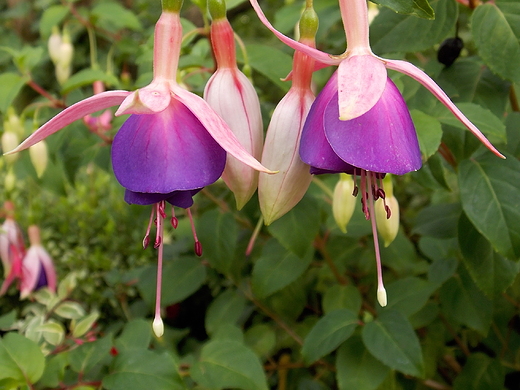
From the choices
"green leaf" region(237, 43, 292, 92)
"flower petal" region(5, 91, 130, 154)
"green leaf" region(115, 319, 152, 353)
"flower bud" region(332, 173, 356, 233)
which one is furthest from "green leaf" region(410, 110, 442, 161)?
"green leaf" region(115, 319, 152, 353)

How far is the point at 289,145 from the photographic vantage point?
0.44 meters

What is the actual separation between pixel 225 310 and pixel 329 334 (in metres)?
0.40

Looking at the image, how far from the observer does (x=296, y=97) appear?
458 mm

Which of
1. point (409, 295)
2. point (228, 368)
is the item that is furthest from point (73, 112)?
point (409, 295)

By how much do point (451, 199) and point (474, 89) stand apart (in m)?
0.59

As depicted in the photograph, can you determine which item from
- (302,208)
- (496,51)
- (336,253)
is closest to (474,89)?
(496,51)

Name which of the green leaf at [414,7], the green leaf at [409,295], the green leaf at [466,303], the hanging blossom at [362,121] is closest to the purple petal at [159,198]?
A: the hanging blossom at [362,121]

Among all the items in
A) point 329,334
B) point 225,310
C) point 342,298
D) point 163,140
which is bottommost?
point 225,310

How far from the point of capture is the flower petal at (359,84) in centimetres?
36

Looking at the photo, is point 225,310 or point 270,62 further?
point 225,310

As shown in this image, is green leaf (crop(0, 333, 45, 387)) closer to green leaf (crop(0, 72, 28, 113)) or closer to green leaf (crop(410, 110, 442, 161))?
green leaf (crop(0, 72, 28, 113))

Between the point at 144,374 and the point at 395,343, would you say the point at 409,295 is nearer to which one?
the point at 395,343

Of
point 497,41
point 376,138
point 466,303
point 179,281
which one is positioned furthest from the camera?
point 179,281

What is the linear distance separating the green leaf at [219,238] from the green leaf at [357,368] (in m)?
→ 0.27
